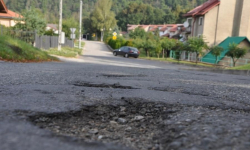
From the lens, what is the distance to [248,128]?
7.77ft

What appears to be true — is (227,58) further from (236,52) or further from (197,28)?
(197,28)

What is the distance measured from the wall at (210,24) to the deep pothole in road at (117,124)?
33.5 m

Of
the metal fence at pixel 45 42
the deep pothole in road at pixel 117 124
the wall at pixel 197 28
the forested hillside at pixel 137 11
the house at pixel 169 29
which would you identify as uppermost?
the forested hillside at pixel 137 11

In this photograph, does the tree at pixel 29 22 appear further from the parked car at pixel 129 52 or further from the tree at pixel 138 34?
the tree at pixel 138 34

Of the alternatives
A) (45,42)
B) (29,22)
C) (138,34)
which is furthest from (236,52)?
(138,34)

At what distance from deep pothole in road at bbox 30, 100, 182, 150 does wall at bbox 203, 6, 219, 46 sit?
3353cm

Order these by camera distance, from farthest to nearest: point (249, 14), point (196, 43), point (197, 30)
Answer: point (197, 30)
point (249, 14)
point (196, 43)

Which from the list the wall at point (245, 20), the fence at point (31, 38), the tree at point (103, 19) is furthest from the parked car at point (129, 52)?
the tree at point (103, 19)

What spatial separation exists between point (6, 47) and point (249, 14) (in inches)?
1236

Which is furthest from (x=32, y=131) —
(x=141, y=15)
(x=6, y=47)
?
(x=141, y=15)

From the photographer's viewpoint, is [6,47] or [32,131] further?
[6,47]

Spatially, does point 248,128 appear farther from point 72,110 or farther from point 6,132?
point 6,132

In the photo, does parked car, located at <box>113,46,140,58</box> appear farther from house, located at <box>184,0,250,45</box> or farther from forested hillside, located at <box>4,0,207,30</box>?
forested hillside, located at <box>4,0,207,30</box>

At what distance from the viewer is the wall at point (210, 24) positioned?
34.4 metres
